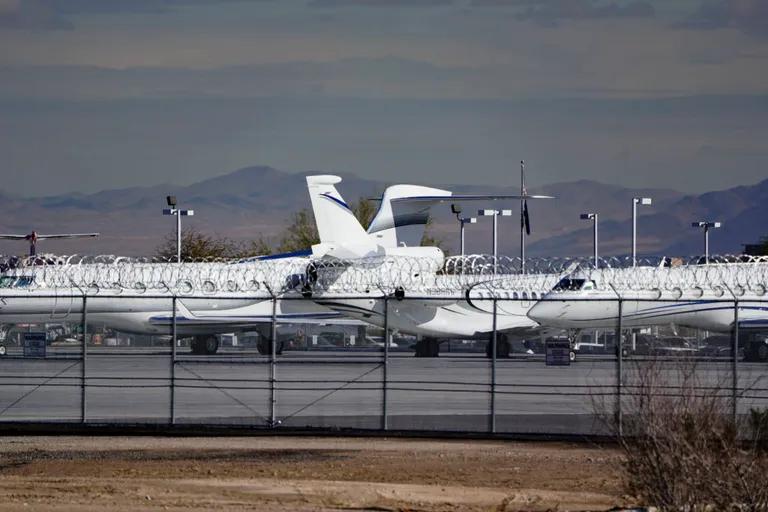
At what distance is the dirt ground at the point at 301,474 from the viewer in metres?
14.8

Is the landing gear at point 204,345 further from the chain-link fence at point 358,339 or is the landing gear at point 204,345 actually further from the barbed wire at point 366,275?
the barbed wire at point 366,275

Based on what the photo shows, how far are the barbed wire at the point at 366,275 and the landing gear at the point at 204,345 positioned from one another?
239 centimetres

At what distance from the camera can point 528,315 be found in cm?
4559

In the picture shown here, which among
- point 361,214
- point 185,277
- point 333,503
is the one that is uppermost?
point 361,214

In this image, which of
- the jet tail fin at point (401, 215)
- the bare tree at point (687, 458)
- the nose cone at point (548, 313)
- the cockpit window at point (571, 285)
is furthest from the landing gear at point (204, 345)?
the bare tree at point (687, 458)

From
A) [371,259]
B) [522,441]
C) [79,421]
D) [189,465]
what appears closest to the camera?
[189,465]

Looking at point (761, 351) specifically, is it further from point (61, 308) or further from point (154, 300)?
point (61, 308)

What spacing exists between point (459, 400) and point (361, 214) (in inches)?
2621

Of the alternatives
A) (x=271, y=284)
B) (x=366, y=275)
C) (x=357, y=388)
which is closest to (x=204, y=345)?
(x=271, y=284)

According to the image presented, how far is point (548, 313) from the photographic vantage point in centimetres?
4678

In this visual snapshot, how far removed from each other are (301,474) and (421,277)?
33444 mm

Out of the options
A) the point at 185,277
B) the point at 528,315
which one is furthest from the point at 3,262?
the point at 528,315

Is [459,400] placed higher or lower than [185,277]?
lower

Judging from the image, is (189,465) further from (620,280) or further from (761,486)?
(620,280)
